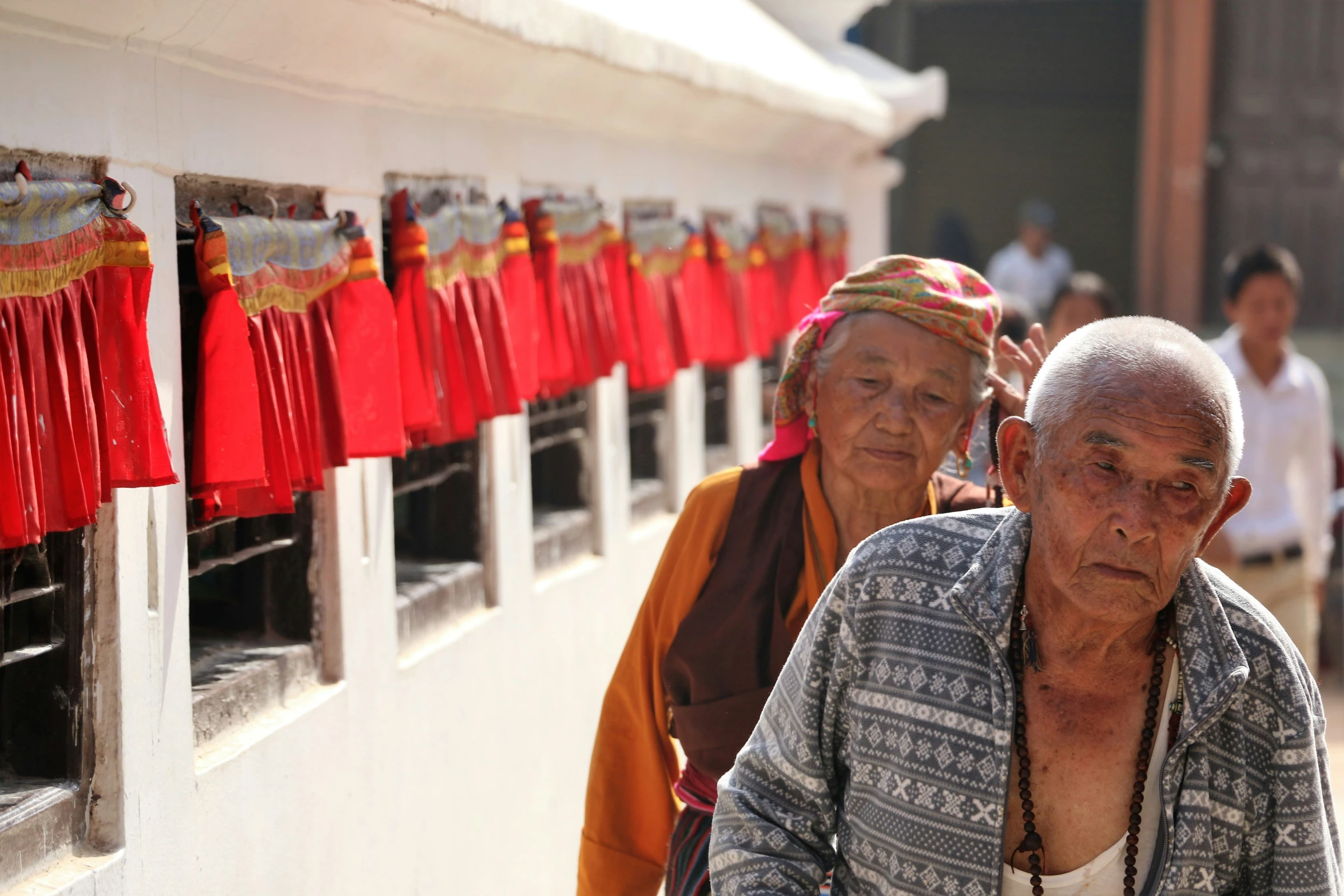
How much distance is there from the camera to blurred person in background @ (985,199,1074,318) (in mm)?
13633

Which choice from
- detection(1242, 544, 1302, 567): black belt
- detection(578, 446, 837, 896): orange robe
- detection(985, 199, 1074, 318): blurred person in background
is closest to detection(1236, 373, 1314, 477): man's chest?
detection(1242, 544, 1302, 567): black belt

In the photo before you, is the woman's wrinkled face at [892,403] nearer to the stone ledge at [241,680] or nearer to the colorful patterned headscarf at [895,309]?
the colorful patterned headscarf at [895,309]

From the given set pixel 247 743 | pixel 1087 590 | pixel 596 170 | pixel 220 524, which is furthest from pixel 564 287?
pixel 1087 590

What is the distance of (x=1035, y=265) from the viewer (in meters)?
13.7

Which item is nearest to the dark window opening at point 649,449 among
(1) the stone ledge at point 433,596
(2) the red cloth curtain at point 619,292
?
(2) the red cloth curtain at point 619,292

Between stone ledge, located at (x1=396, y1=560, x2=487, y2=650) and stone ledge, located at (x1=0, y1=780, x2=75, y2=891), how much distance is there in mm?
1559

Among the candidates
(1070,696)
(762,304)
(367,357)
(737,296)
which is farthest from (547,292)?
(1070,696)

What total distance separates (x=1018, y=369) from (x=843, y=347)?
1.27 ft

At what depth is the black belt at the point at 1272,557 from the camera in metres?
6.60

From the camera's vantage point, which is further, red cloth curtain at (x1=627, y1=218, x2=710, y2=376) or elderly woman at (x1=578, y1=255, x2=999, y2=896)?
red cloth curtain at (x1=627, y1=218, x2=710, y2=376)

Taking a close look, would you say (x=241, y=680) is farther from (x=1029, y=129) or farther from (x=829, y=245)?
(x=1029, y=129)

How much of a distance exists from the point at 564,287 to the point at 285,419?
2.06 m

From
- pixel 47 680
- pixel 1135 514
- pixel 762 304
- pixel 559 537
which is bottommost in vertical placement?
pixel 559 537

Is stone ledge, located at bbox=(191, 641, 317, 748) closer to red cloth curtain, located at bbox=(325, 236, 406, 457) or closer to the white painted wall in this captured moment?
the white painted wall
